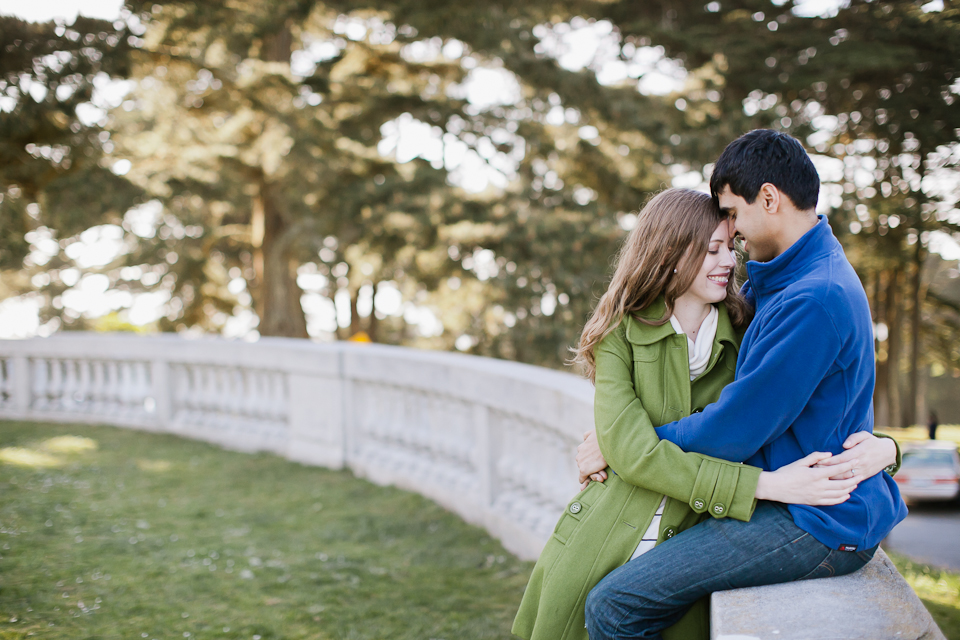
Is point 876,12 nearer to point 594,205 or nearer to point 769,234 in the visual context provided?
point 769,234

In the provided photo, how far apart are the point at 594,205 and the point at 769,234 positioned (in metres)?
13.2

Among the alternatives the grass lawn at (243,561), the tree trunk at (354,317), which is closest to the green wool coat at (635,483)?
the grass lawn at (243,561)

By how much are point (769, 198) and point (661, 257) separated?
33 centimetres

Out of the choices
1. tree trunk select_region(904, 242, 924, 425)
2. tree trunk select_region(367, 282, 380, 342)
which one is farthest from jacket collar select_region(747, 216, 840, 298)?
tree trunk select_region(367, 282, 380, 342)

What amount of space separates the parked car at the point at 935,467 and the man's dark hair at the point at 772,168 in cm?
608

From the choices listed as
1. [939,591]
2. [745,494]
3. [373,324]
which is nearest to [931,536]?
[939,591]

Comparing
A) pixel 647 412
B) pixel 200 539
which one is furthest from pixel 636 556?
pixel 200 539

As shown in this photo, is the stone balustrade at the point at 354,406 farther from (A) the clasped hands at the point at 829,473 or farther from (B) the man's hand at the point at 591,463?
(A) the clasped hands at the point at 829,473

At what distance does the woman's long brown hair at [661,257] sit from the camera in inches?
87.3

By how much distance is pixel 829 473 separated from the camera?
6.46ft

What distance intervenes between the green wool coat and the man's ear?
38cm

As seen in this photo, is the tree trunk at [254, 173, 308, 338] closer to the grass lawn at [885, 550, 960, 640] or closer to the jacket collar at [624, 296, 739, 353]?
the grass lawn at [885, 550, 960, 640]

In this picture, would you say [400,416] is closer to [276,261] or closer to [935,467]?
[935,467]

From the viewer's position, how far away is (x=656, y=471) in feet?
6.78
